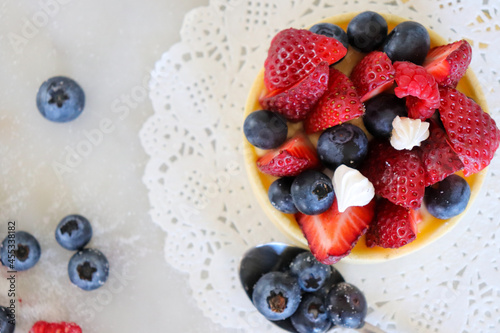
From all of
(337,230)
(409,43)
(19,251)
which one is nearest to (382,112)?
(409,43)

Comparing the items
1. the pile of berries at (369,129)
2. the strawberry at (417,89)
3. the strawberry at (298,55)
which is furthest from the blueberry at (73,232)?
the strawberry at (417,89)

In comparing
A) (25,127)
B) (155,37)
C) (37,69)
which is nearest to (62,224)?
(25,127)

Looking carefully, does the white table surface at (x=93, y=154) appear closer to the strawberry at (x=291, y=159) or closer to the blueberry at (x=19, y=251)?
the blueberry at (x=19, y=251)

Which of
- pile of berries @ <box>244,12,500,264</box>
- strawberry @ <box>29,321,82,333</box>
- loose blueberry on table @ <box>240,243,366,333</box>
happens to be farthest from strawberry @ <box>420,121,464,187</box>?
strawberry @ <box>29,321,82,333</box>

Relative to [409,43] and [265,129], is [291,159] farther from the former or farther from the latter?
[409,43]

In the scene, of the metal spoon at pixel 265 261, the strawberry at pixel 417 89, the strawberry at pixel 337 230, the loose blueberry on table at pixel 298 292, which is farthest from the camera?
the metal spoon at pixel 265 261

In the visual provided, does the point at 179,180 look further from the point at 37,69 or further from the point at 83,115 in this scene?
the point at 37,69
